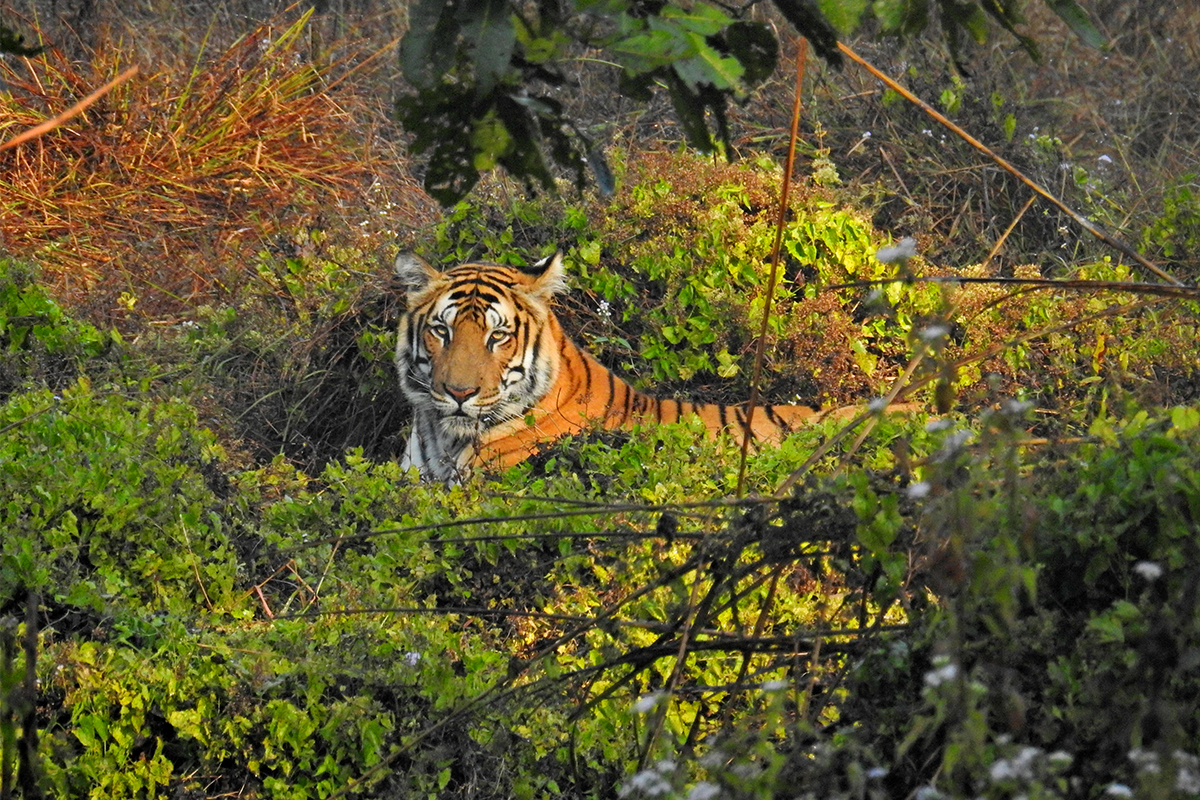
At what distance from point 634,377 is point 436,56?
4.49 m

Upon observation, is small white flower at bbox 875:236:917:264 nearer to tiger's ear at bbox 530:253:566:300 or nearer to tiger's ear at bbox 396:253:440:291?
tiger's ear at bbox 530:253:566:300

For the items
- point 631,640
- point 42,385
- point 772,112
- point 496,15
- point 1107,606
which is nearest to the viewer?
point 496,15

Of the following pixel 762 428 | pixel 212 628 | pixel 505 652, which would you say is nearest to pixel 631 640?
pixel 505 652

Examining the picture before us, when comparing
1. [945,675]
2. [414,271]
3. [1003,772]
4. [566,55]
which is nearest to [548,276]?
[414,271]

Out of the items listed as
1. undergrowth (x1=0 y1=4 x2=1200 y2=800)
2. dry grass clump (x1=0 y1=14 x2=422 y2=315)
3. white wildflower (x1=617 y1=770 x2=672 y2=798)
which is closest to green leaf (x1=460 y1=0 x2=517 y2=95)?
undergrowth (x1=0 y1=4 x2=1200 y2=800)

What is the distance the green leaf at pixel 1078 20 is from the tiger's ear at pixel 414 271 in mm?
4051

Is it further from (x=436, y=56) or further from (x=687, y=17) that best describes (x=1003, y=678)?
(x=436, y=56)

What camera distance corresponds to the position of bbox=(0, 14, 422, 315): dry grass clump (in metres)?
8.04

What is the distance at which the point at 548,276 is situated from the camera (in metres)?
6.05

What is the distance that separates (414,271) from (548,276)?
505 millimetres

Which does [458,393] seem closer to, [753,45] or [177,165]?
[177,165]

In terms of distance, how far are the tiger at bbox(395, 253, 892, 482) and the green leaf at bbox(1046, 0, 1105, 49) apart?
11.7 feet

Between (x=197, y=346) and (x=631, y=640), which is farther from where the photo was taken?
(x=197, y=346)

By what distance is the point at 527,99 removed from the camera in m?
2.16
